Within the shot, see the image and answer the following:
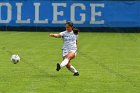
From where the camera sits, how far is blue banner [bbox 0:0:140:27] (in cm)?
4466

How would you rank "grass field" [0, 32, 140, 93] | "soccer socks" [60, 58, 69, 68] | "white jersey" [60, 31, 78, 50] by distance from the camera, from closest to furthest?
"grass field" [0, 32, 140, 93]
"soccer socks" [60, 58, 69, 68]
"white jersey" [60, 31, 78, 50]

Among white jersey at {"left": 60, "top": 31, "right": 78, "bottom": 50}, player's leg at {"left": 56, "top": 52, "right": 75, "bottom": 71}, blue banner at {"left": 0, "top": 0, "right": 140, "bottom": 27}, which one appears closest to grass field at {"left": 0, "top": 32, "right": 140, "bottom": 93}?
player's leg at {"left": 56, "top": 52, "right": 75, "bottom": 71}

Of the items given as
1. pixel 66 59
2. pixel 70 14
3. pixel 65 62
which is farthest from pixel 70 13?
pixel 65 62

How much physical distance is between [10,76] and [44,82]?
1621 mm

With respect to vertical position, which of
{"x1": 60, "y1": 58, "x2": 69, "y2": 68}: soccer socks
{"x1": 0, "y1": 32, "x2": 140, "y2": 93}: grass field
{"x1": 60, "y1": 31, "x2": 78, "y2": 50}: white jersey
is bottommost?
{"x1": 0, "y1": 32, "x2": 140, "y2": 93}: grass field

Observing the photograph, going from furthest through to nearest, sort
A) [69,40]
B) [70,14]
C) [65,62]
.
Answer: [70,14], [69,40], [65,62]

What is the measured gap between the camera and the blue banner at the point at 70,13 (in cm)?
4466

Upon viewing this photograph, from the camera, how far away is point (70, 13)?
45.3m

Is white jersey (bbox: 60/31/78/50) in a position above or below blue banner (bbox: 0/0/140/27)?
above

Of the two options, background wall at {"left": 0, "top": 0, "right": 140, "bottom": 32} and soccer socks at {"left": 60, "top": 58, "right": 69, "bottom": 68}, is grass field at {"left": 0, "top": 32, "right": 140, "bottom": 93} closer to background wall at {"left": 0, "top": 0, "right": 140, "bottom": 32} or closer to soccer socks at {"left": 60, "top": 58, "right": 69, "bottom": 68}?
soccer socks at {"left": 60, "top": 58, "right": 69, "bottom": 68}

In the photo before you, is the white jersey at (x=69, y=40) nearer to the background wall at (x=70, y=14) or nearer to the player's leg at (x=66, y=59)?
the player's leg at (x=66, y=59)

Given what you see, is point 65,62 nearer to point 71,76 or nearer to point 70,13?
point 71,76

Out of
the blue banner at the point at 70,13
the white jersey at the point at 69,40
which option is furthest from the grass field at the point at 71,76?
the blue banner at the point at 70,13

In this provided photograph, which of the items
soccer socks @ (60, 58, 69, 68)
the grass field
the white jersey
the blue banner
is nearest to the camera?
the grass field
